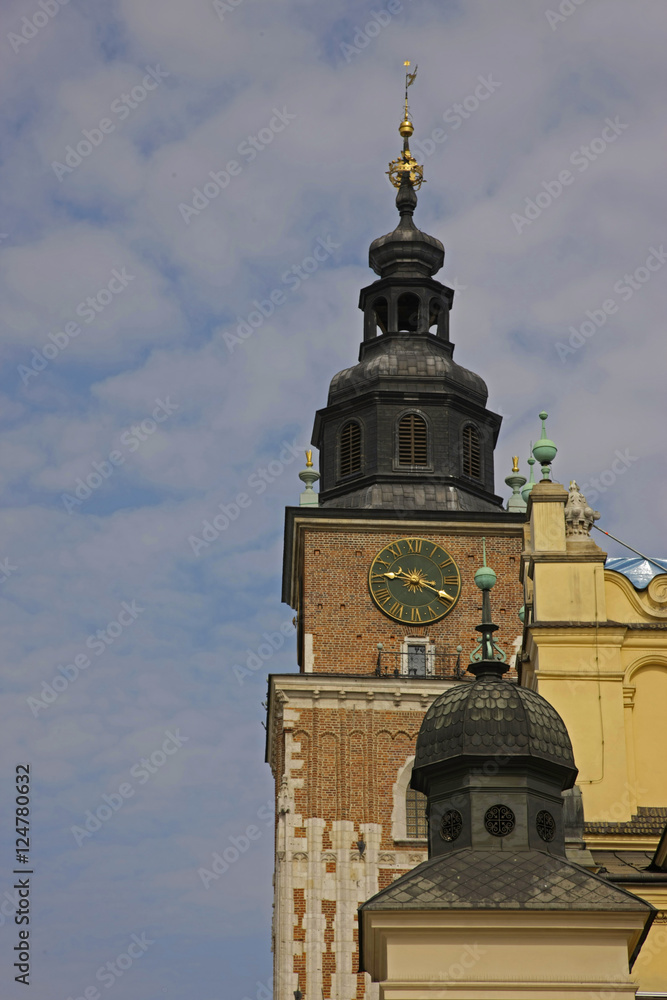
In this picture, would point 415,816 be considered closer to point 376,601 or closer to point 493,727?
point 376,601

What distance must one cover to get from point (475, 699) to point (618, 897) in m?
4.28

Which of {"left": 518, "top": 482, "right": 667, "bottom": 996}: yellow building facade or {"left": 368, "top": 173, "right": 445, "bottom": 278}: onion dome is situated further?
{"left": 368, "top": 173, "right": 445, "bottom": 278}: onion dome

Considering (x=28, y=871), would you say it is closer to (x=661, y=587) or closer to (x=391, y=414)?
(x=661, y=587)

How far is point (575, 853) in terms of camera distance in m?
32.3

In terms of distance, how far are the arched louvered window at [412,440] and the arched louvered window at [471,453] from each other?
1.20 m

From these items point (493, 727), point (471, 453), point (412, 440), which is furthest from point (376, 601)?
point (493, 727)

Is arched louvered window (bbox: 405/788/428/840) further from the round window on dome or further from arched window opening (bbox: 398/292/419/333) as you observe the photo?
the round window on dome

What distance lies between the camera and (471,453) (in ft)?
188

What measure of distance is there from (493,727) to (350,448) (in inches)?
1026

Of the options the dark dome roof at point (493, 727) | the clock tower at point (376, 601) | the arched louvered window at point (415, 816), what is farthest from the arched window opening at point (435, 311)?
the dark dome roof at point (493, 727)

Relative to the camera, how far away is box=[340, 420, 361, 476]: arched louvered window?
5681 centimetres

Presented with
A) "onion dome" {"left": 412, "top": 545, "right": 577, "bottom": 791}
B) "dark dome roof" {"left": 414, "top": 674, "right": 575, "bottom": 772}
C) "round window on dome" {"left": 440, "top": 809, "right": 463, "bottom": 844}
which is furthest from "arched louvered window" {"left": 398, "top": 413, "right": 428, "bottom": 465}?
"round window on dome" {"left": 440, "top": 809, "right": 463, "bottom": 844}

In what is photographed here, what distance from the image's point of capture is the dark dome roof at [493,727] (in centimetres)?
3138

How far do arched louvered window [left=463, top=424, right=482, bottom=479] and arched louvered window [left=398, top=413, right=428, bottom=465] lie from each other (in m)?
1.20
